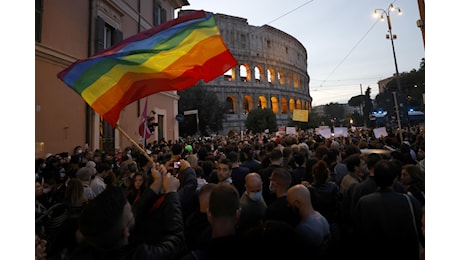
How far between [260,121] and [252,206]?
31.4 m

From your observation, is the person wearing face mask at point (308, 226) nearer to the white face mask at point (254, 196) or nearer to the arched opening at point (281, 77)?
the white face mask at point (254, 196)

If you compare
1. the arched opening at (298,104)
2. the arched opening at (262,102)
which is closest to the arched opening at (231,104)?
the arched opening at (262,102)

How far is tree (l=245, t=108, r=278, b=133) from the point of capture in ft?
111

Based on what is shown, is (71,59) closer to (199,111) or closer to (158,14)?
(158,14)

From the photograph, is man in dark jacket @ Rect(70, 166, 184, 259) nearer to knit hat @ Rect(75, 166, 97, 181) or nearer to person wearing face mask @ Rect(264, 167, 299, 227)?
person wearing face mask @ Rect(264, 167, 299, 227)

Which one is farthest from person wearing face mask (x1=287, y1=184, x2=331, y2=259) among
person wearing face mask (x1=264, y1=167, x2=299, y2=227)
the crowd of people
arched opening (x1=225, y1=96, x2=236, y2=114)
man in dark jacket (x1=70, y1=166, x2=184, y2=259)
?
arched opening (x1=225, y1=96, x2=236, y2=114)

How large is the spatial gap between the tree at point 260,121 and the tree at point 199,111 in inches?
243

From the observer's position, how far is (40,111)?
788cm

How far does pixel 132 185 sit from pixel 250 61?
43.6 metres

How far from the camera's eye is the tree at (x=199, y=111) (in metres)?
28.7

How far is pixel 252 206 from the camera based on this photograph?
2740mm

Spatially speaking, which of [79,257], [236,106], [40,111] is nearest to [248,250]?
[79,257]

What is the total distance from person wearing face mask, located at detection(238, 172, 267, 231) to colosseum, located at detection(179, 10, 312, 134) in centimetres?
3647

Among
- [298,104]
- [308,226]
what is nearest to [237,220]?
[308,226]
